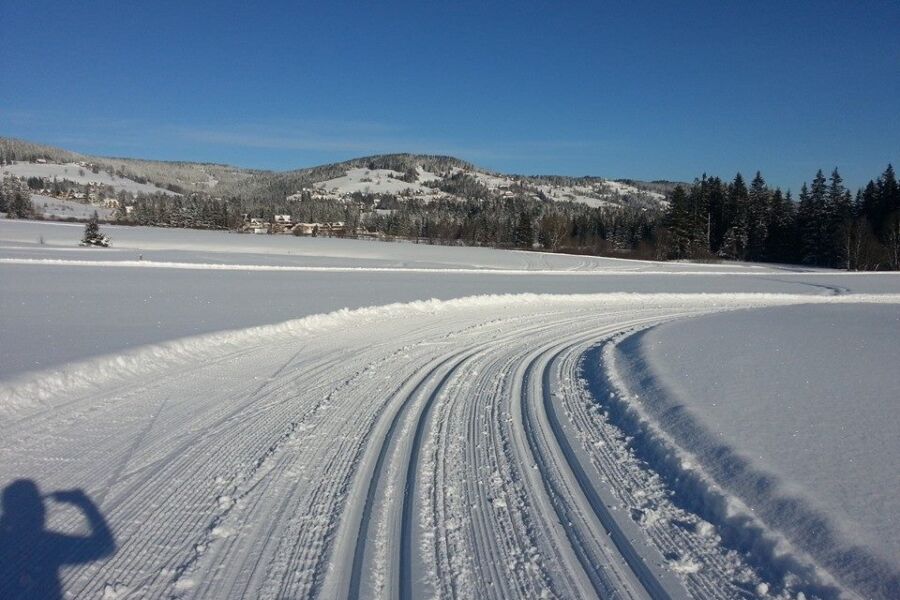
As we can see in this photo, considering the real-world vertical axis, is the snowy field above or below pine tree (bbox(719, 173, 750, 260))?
below

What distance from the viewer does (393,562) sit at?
11.7 ft

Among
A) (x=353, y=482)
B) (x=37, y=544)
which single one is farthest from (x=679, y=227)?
(x=37, y=544)

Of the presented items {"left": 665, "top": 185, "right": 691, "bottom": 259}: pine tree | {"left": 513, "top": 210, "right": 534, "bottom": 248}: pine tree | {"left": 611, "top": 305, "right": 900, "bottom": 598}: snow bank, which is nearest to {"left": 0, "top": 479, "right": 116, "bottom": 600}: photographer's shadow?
{"left": 611, "top": 305, "right": 900, "bottom": 598}: snow bank

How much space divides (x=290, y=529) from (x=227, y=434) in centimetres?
228

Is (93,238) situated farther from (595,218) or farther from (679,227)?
(595,218)

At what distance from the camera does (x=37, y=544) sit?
365 cm

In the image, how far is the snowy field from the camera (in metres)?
3.51

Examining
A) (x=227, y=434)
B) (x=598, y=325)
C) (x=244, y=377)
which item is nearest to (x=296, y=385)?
(x=244, y=377)

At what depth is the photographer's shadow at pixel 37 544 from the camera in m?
3.27

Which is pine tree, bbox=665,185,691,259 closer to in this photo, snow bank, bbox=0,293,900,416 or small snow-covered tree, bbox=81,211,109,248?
snow bank, bbox=0,293,900,416

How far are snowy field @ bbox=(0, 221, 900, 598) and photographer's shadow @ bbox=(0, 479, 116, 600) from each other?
0.7 inches

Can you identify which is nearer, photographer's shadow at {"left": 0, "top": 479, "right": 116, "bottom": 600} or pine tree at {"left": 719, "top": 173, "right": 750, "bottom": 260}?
photographer's shadow at {"left": 0, "top": 479, "right": 116, "bottom": 600}

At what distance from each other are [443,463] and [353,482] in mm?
920

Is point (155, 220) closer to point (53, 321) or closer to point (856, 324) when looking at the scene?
point (53, 321)
